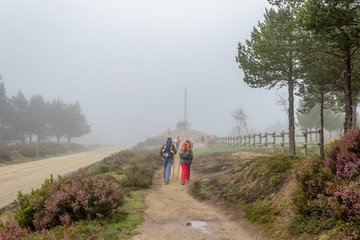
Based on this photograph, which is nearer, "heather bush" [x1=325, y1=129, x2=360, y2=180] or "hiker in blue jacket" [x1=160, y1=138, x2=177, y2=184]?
Answer: "heather bush" [x1=325, y1=129, x2=360, y2=180]

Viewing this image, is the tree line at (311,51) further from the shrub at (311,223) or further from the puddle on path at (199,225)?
the puddle on path at (199,225)

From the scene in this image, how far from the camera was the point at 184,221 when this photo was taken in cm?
708

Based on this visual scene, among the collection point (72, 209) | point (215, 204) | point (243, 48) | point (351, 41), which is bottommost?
point (215, 204)

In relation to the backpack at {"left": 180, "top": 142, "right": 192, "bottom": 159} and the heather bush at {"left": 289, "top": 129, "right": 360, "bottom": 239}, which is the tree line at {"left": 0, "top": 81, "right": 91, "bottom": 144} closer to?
the backpack at {"left": 180, "top": 142, "right": 192, "bottom": 159}

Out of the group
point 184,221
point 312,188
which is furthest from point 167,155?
point 312,188

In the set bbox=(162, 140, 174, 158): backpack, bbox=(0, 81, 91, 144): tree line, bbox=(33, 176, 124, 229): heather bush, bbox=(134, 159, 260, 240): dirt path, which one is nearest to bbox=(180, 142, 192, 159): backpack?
bbox=(162, 140, 174, 158): backpack

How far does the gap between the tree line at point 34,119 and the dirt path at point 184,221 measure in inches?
1771

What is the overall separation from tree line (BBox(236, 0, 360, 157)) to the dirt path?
4328 millimetres

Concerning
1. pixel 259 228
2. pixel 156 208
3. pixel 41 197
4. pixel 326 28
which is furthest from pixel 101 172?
pixel 326 28

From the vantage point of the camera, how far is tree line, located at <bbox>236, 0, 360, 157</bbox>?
7.51 meters

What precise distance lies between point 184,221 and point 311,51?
7.56 metres

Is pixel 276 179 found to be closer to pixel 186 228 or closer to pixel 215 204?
pixel 215 204

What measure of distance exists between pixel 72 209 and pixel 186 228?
9.24 ft

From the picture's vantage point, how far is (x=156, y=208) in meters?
8.38
